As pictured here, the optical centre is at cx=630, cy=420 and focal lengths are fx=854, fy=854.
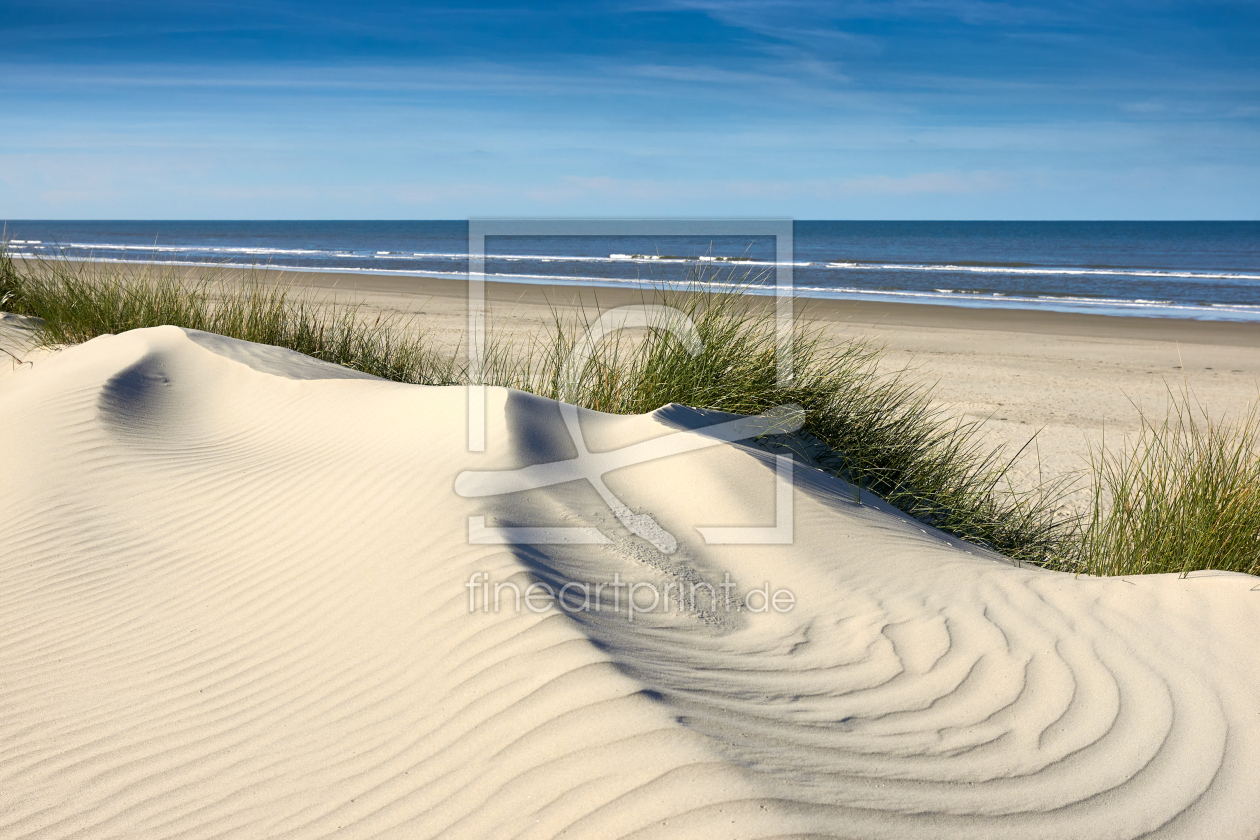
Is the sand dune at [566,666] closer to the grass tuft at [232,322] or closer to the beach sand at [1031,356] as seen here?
the beach sand at [1031,356]

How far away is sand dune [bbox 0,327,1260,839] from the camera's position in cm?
210

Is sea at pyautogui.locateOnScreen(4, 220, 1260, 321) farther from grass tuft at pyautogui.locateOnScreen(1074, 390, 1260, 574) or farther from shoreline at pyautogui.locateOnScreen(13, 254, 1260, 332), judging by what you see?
grass tuft at pyautogui.locateOnScreen(1074, 390, 1260, 574)

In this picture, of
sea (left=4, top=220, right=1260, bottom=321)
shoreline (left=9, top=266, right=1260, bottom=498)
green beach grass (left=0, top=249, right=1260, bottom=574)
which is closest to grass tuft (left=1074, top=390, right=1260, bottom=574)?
green beach grass (left=0, top=249, right=1260, bottom=574)

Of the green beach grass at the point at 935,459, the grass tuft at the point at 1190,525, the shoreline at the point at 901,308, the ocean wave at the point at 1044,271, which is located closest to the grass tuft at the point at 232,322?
the green beach grass at the point at 935,459

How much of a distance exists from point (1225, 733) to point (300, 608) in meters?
2.98

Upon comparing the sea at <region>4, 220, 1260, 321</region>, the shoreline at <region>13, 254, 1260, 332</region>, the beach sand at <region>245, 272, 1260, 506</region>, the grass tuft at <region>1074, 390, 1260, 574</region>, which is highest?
the sea at <region>4, 220, 1260, 321</region>

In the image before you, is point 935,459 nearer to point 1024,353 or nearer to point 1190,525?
point 1190,525

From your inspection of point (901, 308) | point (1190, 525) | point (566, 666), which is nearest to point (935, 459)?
point (1190, 525)

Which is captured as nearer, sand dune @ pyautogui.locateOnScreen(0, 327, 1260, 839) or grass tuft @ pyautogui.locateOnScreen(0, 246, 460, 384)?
sand dune @ pyautogui.locateOnScreen(0, 327, 1260, 839)

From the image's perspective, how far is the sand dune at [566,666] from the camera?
6.90ft

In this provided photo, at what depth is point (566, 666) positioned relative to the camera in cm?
242

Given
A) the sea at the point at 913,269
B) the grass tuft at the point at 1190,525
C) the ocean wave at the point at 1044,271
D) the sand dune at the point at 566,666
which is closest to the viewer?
the sand dune at the point at 566,666

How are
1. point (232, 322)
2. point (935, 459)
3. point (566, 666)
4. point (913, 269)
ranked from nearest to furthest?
1. point (566, 666)
2. point (935, 459)
3. point (232, 322)
4. point (913, 269)

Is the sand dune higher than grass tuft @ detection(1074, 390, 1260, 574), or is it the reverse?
grass tuft @ detection(1074, 390, 1260, 574)
